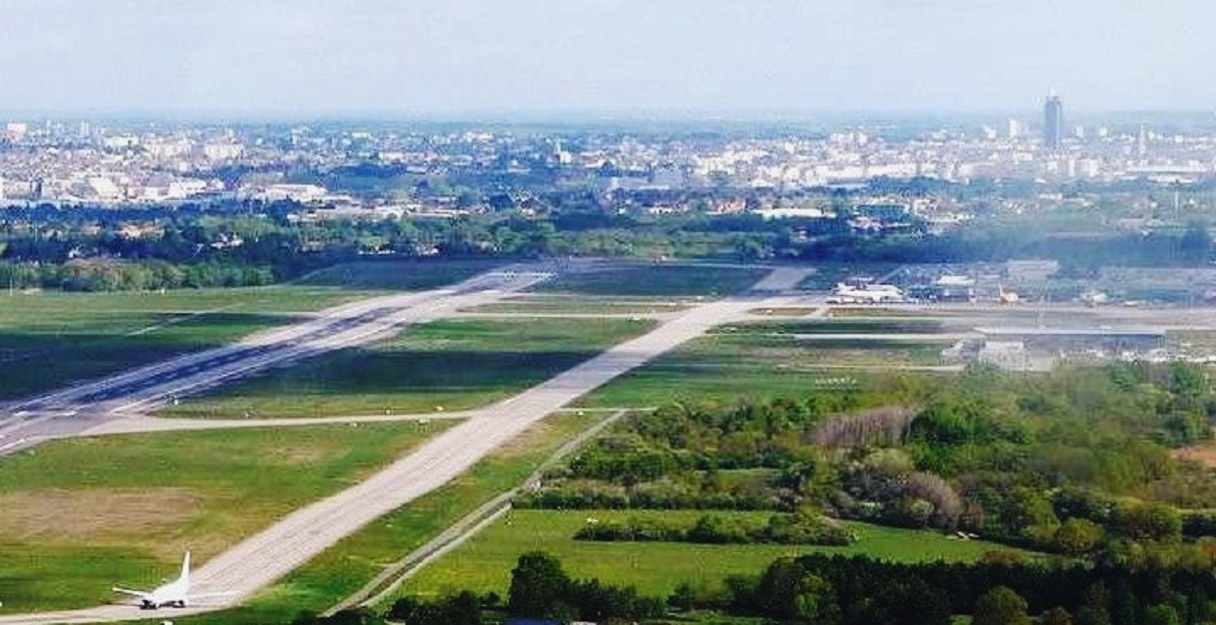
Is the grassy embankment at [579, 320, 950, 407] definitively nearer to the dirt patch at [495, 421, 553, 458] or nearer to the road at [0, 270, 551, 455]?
the dirt patch at [495, 421, 553, 458]

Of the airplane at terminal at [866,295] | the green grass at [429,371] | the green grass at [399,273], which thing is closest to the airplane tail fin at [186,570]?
the green grass at [429,371]

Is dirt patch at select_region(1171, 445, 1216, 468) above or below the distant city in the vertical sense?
above

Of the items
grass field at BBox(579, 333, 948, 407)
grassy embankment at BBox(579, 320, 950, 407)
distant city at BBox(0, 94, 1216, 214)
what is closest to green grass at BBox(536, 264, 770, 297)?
grassy embankment at BBox(579, 320, 950, 407)

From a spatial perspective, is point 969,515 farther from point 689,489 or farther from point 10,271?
point 10,271

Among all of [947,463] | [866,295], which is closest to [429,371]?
[947,463]

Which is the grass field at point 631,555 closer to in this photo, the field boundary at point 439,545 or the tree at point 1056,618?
the field boundary at point 439,545

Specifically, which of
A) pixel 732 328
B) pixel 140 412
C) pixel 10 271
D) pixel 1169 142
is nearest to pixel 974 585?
pixel 140 412

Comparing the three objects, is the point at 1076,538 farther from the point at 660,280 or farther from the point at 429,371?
the point at 660,280
